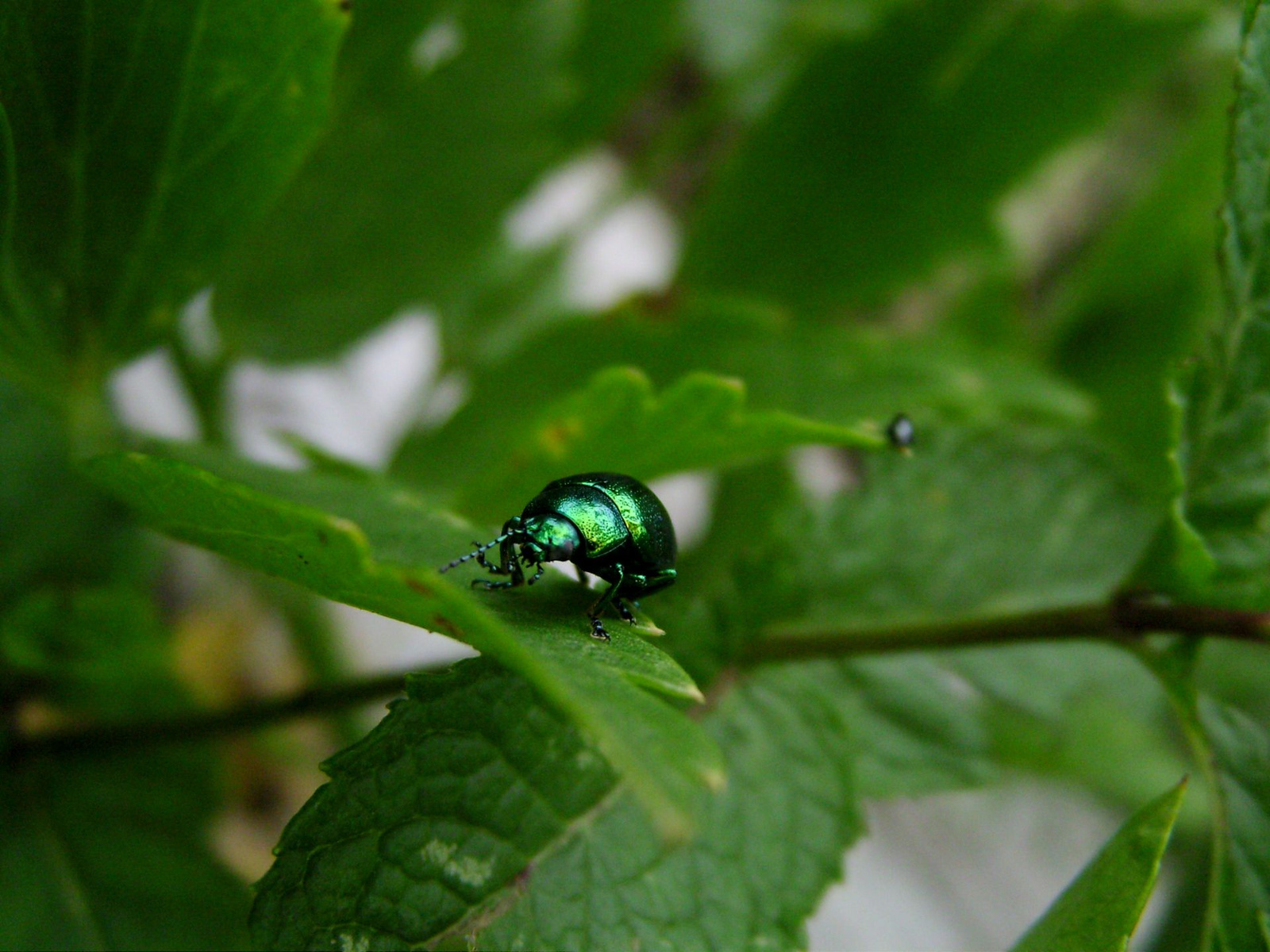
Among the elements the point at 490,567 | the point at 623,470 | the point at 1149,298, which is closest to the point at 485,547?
the point at 490,567

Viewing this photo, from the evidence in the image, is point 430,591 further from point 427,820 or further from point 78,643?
point 78,643

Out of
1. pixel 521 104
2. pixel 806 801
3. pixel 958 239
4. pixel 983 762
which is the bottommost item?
pixel 983 762

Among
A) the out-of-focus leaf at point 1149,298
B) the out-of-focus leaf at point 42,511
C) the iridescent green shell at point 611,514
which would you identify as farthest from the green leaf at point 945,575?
the out-of-focus leaf at point 42,511

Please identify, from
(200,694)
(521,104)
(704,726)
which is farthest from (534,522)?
(200,694)

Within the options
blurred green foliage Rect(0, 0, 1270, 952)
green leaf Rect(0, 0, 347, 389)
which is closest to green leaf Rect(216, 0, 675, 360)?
blurred green foliage Rect(0, 0, 1270, 952)

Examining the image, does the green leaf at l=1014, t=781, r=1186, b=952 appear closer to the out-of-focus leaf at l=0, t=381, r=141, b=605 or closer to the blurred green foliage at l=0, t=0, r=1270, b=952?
the blurred green foliage at l=0, t=0, r=1270, b=952

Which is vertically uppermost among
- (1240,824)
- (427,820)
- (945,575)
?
(427,820)

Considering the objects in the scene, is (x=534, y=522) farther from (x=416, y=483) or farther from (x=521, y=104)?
(x=521, y=104)

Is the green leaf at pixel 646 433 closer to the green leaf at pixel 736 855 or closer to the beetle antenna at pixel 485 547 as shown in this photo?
the beetle antenna at pixel 485 547
